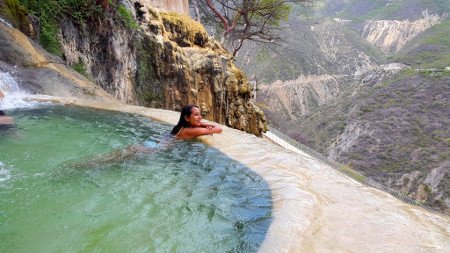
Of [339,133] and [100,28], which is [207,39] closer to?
[100,28]

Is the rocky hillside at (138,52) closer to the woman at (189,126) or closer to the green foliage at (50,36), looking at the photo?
the green foliage at (50,36)

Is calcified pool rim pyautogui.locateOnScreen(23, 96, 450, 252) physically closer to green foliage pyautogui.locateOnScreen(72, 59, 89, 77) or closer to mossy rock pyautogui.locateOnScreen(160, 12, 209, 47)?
green foliage pyautogui.locateOnScreen(72, 59, 89, 77)

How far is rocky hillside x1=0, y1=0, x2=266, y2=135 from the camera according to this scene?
365 inches

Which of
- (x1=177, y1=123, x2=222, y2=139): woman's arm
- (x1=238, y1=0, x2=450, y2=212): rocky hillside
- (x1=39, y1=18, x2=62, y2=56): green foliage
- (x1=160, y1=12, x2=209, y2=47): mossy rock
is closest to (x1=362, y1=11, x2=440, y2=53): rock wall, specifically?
(x1=238, y1=0, x2=450, y2=212): rocky hillside

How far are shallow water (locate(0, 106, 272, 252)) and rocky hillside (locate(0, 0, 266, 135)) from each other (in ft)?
13.9

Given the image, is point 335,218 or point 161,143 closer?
point 335,218

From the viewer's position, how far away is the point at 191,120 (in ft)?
17.5

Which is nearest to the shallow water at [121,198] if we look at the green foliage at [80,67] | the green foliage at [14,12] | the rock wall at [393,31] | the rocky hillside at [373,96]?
the green foliage at [14,12]

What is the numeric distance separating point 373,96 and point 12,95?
34157mm

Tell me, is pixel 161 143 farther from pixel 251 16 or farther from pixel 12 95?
pixel 251 16

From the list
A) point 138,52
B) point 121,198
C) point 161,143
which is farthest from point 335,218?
point 138,52

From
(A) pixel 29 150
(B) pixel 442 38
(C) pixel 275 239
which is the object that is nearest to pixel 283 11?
(A) pixel 29 150

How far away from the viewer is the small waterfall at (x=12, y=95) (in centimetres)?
650

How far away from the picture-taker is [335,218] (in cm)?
288
